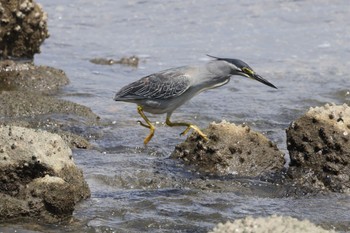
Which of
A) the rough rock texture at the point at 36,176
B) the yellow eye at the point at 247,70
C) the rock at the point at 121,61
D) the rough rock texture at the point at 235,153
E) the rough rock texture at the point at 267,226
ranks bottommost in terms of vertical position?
the rock at the point at 121,61

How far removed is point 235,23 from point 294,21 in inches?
40.2

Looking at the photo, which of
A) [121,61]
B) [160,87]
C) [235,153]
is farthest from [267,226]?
[121,61]

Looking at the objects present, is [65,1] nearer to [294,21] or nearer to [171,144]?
[294,21]

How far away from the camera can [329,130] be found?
288 inches

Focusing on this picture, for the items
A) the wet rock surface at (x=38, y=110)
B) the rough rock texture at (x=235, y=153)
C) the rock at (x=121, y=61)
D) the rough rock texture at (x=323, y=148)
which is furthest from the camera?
the rock at (x=121, y=61)

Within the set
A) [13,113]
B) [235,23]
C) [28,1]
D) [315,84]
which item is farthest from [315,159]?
[235,23]

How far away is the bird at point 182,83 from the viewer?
795 cm

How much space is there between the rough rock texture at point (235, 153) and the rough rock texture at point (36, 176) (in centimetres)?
144

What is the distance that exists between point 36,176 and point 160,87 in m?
2.11

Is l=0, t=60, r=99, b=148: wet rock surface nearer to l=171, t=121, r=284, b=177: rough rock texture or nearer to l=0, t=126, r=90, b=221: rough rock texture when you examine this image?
l=171, t=121, r=284, b=177: rough rock texture

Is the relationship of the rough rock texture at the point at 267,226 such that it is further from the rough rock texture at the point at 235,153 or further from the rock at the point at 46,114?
the rock at the point at 46,114

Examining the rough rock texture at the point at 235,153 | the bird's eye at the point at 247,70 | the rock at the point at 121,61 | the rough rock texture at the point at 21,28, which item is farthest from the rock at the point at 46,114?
the rock at the point at 121,61

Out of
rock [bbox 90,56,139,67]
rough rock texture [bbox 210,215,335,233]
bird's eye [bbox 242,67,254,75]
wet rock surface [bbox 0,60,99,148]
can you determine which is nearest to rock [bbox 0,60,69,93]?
wet rock surface [bbox 0,60,99,148]

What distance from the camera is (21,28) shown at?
11.7 metres
